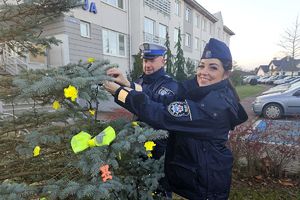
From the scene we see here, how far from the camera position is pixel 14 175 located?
1995 millimetres

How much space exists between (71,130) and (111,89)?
0.40 m

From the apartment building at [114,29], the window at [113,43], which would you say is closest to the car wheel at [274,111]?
the apartment building at [114,29]

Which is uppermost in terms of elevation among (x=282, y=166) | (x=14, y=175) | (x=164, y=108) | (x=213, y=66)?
(x=213, y=66)

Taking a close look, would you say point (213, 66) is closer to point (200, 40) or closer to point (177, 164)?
point (177, 164)

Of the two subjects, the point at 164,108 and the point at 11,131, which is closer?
the point at 164,108

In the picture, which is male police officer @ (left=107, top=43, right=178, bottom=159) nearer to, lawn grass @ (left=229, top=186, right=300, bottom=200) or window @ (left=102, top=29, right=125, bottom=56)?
lawn grass @ (left=229, top=186, right=300, bottom=200)

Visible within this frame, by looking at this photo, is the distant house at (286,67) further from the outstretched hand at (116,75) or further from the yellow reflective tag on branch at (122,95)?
the yellow reflective tag on branch at (122,95)

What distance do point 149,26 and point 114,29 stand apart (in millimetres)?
4600

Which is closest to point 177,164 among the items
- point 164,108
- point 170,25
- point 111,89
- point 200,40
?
point 164,108

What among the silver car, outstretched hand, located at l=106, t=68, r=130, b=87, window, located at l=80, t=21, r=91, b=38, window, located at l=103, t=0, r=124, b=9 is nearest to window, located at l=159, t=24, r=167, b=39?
window, located at l=103, t=0, r=124, b=9

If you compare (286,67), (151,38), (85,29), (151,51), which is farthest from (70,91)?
(286,67)

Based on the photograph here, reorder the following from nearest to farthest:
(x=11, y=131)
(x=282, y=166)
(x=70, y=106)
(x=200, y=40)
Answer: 1. (x=70, y=106)
2. (x=11, y=131)
3. (x=282, y=166)
4. (x=200, y=40)

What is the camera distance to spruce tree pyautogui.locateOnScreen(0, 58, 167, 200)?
4.84 feet

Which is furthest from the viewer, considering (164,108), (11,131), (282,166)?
(282,166)
